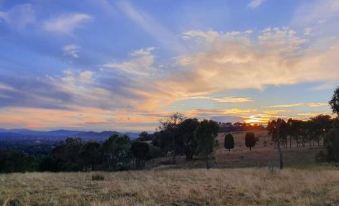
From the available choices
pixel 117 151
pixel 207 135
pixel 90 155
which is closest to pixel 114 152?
pixel 117 151

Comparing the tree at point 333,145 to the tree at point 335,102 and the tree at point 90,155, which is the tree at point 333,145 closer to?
the tree at point 335,102

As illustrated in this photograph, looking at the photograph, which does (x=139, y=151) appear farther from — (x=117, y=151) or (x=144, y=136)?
(x=144, y=136)

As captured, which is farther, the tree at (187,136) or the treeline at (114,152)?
the tree at (187,136)

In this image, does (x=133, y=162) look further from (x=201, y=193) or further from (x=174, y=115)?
(x=201, y=193)

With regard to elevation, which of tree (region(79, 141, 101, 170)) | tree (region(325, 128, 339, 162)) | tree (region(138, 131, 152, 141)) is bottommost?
tree (region(79, 141, 101, 170))

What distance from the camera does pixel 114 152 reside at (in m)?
94.4

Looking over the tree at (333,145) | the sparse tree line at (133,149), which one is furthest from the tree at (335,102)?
the sparse tree line at (133,149)

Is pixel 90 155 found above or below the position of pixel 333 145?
below

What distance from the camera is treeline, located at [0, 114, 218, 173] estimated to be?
80.5 meters

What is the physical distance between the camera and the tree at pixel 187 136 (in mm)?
101562

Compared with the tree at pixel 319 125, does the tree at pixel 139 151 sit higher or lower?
lower

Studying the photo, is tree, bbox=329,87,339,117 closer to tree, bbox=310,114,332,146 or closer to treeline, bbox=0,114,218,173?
treeline, bbox=0,114,218,173

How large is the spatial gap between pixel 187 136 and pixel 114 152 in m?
18.6

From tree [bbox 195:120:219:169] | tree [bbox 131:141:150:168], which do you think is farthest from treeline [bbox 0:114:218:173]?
tree [bbox 195:120:219:169]
